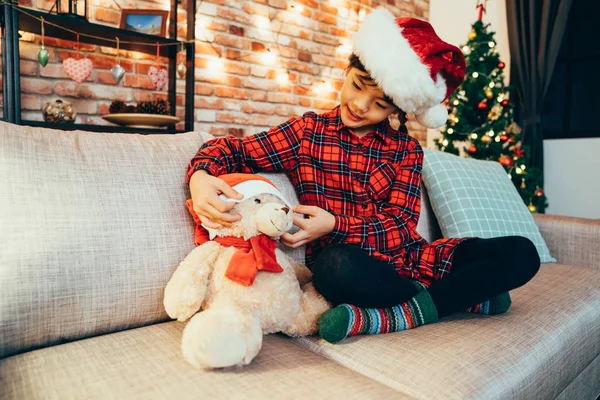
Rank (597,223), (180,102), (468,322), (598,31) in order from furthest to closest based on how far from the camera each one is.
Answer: (598,31) < (180,102) < (597,223) < (468,322)

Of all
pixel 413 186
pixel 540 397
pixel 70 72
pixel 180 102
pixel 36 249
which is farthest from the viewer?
pixel 180 102

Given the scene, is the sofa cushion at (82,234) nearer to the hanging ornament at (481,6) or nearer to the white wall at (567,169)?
the white wall at (567,169)

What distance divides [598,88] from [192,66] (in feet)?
9.65

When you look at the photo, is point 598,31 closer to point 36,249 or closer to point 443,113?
point 443,113

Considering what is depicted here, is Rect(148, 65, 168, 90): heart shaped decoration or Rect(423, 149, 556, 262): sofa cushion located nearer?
Rect(423, 149, 556, 262): sofa cushion

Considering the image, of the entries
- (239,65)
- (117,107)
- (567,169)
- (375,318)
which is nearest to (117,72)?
(117,107)

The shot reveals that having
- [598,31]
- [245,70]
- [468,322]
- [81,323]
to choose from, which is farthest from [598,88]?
[81,323]

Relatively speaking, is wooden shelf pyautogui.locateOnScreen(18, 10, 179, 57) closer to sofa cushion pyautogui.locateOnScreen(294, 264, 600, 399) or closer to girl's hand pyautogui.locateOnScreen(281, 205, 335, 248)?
girl's hand pyautogui.locateOnScreen(281, 205, 335, 248)

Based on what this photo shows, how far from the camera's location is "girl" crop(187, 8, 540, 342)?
3.25 feet

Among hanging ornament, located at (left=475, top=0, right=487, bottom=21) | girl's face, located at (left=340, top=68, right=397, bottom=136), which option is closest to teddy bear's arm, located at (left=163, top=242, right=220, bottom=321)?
girl's face, located at (left=340, top=68, right=397, bottom=136)

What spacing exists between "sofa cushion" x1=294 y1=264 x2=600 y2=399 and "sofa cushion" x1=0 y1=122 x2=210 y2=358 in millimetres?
374

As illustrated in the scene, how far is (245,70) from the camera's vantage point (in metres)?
2.87

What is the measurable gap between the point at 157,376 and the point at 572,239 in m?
1.68

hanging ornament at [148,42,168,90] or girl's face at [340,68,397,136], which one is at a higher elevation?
hanging ornament at [148,42,168,90]
